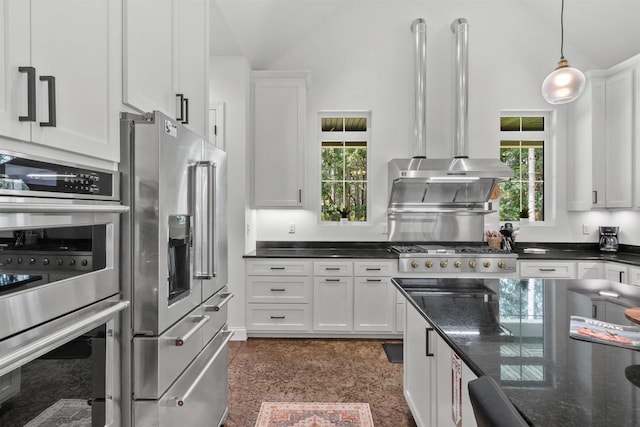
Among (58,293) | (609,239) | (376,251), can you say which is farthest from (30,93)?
(609,239)

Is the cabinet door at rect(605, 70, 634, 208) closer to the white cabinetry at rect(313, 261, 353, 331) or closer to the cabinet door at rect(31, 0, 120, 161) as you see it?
the white cabinetry at rect(313, 261, 353, 331)

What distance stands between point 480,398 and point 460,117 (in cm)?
387

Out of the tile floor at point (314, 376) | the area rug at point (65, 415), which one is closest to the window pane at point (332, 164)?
the tile floor at point (314, 376)

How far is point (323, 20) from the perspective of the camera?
4.20 meters

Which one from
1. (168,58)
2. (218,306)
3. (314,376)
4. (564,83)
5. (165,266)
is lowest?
(314,376)

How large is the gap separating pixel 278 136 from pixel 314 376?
2.40 metres

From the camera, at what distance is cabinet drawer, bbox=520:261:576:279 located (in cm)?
369

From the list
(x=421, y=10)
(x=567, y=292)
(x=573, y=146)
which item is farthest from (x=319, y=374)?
(x=421, y=10)

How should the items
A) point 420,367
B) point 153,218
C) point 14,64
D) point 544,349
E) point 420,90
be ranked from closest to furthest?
point 14,64, point 544,349, point 153,218, point 420,367, point 420,90

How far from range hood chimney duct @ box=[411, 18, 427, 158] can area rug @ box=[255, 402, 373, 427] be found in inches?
105

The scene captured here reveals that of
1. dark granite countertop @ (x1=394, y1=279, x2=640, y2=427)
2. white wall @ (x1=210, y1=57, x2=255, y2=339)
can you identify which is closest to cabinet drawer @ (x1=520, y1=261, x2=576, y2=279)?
dark granite countertop @ (x1=394, y1=279, x2=640, y2=427)

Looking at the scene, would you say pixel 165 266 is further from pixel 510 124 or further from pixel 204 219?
pixel 510 124

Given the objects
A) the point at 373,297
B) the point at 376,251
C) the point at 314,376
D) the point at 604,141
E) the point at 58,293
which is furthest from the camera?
the point at 376,251

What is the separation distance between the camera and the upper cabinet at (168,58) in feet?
4.48
